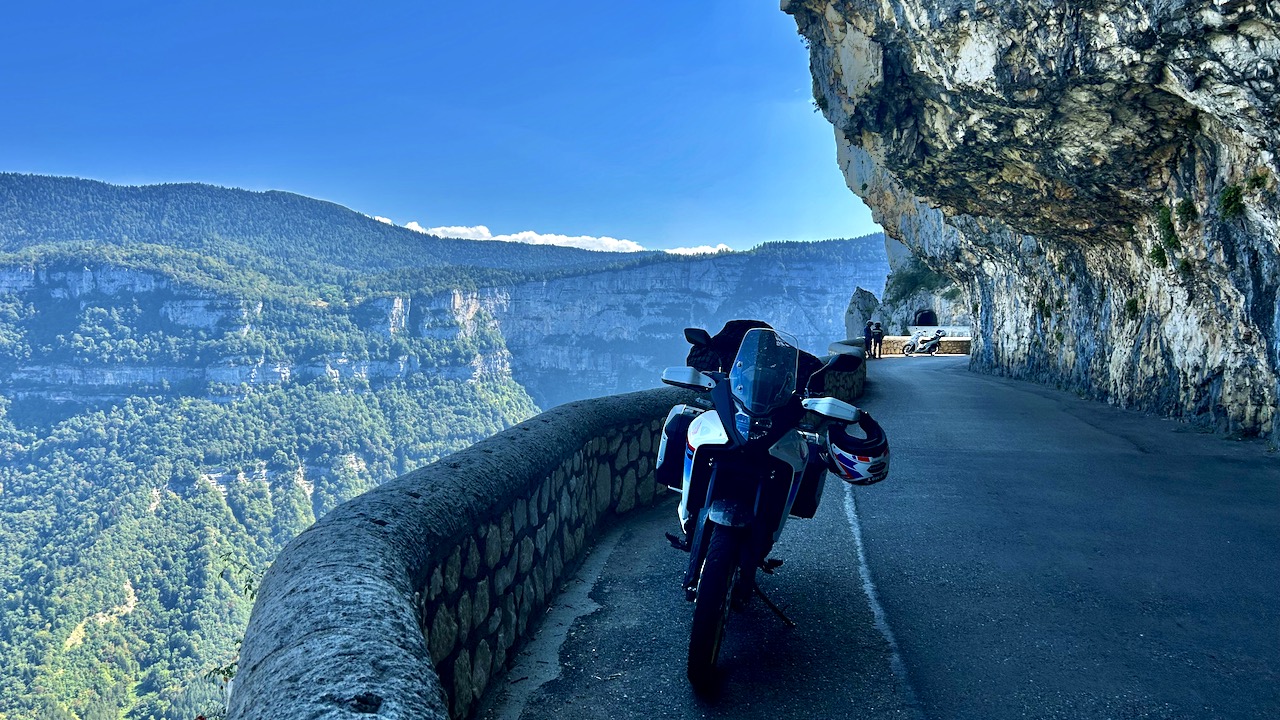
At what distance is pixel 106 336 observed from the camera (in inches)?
5517

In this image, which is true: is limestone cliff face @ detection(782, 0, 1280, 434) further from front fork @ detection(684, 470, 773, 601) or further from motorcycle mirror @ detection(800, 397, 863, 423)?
front fork @ detection(684, 470, 773, 601)

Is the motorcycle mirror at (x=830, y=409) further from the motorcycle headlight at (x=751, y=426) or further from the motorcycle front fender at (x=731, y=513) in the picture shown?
the motorcycle front fender at (x=731, y=513)

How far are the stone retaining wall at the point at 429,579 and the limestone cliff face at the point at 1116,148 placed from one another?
703 cm

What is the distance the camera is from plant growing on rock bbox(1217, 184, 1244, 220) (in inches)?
389

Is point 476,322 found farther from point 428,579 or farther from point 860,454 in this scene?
point 428,579

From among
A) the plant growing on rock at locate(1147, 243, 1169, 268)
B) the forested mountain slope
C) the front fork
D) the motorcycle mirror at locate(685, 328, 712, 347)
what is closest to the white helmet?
the front fork

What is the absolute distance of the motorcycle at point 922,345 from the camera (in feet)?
144

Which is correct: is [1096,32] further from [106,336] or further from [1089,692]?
[106,336]

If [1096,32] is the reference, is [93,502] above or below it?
below

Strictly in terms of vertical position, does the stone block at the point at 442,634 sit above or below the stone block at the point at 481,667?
above

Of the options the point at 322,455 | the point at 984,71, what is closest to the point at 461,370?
the point at 322,455

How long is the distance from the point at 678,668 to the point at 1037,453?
26.5ft

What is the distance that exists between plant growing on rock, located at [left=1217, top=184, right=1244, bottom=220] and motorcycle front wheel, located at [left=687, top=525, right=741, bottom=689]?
987cm

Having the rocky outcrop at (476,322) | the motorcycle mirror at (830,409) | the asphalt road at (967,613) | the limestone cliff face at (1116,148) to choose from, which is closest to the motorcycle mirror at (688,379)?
the motorcycle mirror at (830,409)
